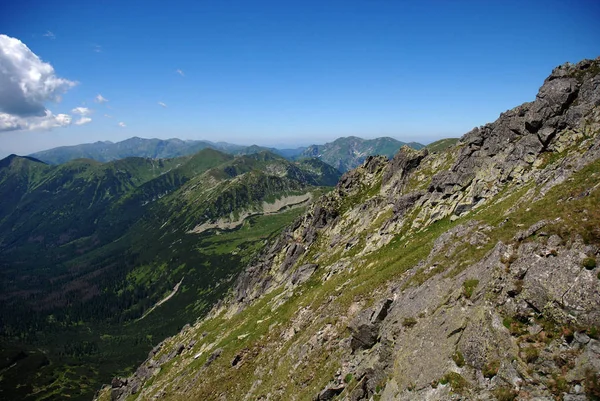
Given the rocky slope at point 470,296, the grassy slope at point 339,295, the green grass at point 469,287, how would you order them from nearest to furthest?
the rocky slope at point 470,296 < the green grass at point 469,287 < the grassy slope at point 339,295

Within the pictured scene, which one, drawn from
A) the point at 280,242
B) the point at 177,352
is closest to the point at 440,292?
the point at 177,352

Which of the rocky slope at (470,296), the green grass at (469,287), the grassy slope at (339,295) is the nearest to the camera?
the rocky slope at (470,296)

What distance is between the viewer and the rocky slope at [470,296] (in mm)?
16844

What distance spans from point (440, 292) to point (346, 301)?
16.5 metres

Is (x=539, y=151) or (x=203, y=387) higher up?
(x=539, y=151)

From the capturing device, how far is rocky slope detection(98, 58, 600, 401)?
1684cm

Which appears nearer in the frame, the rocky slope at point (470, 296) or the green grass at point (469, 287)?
the rocky slope at point (470, 296)

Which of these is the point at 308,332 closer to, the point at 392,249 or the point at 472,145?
the point at 392,249

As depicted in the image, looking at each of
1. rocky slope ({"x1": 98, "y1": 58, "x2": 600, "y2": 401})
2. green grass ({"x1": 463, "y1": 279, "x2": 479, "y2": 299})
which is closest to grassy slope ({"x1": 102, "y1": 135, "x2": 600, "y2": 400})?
rocky slope ({"x1": 98, "y1": 58, "x2": 600, "y2": 401})

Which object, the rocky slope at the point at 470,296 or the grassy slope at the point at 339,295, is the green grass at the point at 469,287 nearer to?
the rocky slope at the point at 470,296

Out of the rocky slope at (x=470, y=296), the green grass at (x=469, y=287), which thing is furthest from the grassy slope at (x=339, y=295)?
the green grass at (x=469, y=287)

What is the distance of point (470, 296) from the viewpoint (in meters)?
21.9

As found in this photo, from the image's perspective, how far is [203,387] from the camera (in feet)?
164

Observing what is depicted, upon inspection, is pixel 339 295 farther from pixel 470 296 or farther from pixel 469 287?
pixel 470 296
